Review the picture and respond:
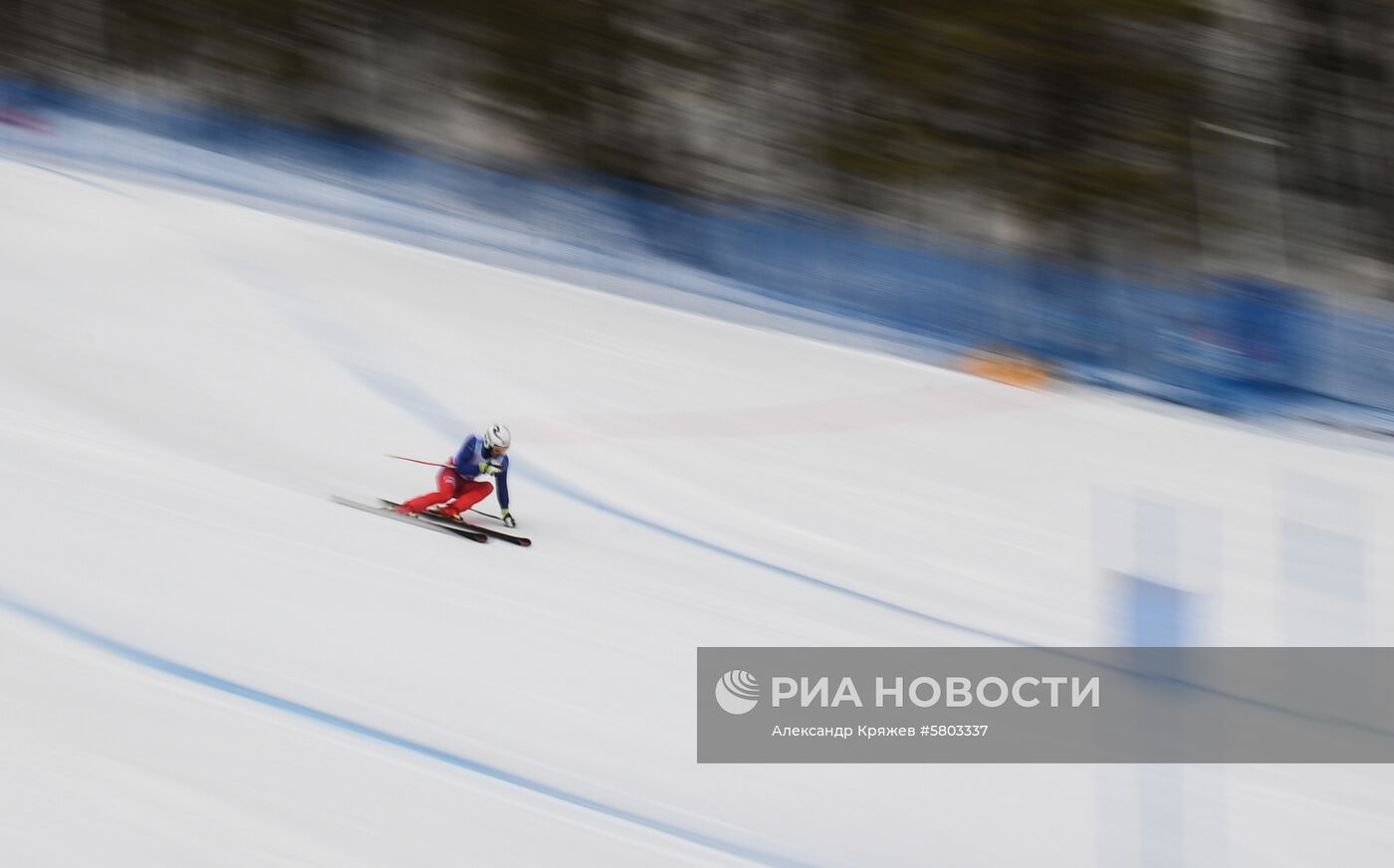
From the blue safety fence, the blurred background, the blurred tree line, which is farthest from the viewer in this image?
the blurred tree line

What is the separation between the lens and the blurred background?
529cm

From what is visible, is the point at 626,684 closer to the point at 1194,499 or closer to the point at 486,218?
the point at 1194,499

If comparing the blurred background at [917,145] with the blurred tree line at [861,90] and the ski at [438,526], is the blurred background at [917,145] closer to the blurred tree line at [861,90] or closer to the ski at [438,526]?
the blurred tree line at [861,90]

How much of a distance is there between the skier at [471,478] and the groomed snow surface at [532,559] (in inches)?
3.9

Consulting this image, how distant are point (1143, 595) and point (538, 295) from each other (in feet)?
9.14

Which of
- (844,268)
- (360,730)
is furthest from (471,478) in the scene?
(844,268)

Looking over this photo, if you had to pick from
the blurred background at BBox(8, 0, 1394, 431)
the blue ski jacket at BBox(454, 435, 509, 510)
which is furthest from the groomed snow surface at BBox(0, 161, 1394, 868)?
the blurred background at BBox(8, 0, 1394, 431)

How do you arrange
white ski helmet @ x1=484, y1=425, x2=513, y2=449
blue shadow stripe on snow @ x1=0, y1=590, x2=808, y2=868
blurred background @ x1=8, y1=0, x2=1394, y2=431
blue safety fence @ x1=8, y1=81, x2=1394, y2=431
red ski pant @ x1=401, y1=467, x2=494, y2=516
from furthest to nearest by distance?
1. blurred background @ x1=8, y1=0, x2=1394, y2=431
2. blue safety fence @ x1=8, y1=81, x2=1394, y2=431
3. red ski pant @ x1=401, y1=467, x2=494, y2=516
4. white ski helmet @ x1=484, y1=425, x2=513, y2=449
5. blue shadow stripe on snow @ x1=0, y1=590, x2=808, y2=868

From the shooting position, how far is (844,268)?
18.5 ft

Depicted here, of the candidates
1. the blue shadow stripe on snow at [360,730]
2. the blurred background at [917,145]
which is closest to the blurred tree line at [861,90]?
the blurred background at [917,145]

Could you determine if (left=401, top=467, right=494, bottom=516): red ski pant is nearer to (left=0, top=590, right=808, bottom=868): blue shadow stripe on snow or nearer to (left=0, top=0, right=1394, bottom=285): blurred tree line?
(left=0, top=590, right=808, bottom=868): blue shadow stripe on snow

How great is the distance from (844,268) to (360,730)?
136 inches

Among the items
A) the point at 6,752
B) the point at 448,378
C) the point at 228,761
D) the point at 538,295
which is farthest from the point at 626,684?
the point at 538,295

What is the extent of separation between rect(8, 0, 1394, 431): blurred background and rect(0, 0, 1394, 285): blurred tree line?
0.01 metres
